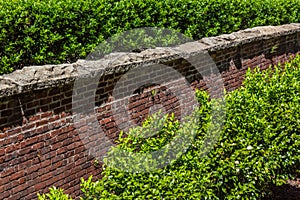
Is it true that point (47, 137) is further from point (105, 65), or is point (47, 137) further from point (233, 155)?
point (233, 155)

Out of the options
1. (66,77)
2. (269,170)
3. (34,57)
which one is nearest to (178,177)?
(269,170)

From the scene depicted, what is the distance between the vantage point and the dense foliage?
359 centimetres

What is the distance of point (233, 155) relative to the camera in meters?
4.12

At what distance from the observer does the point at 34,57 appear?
5.32 meters

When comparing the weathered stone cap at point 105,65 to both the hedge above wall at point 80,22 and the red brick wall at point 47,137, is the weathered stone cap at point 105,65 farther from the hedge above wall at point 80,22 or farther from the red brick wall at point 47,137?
the hedge above wall at point 80,22

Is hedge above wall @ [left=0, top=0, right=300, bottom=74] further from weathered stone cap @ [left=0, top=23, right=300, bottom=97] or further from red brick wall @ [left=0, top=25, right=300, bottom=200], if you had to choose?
red brick wall @ [left=0, top=25, right=300, bottom=200]

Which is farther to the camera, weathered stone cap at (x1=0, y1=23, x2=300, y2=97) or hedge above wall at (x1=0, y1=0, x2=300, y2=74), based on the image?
Result: hedge above wall at (x1=0, y1=0, x2=300, y2=74)

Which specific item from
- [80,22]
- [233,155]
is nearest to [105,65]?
[80,22]

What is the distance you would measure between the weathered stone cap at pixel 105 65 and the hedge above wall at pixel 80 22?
525 mm

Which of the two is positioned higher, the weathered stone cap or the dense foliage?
the weathered stone cap

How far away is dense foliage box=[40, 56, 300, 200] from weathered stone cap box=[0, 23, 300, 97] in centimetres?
105

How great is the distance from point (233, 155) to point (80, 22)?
2762 mm

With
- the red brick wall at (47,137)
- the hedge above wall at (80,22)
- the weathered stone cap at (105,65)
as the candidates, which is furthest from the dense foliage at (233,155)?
the hedge above wall at (80,22)

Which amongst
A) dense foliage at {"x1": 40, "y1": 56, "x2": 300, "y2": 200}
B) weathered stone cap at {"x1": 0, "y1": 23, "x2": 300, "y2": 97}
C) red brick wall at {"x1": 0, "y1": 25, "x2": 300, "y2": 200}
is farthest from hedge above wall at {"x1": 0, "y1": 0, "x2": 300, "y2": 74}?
dense foliage at {"x1": 40, "y1": 56, "x2": 300, "y2": 200}
